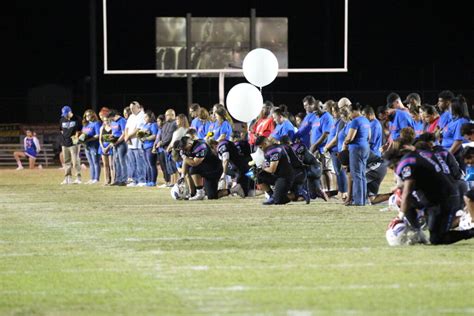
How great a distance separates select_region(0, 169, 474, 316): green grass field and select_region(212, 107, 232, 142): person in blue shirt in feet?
10.9

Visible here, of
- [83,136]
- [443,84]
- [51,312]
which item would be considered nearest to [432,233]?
[51,312]

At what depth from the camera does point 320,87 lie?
4416 centimetres

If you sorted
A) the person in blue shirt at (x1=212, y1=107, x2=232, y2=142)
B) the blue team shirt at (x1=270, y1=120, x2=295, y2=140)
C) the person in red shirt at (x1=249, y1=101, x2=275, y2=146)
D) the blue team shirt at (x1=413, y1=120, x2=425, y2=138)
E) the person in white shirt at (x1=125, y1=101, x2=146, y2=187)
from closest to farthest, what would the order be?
1. the blue team shirt at (x1=413, y1=120, x2=425, y2=138)
2. the blue team shirt at (x1=270, y1=120, x2=295, y2=140)
3. the person in red shirt at (x1=249, y1=101, x2=275, y2=146)
4. the person in blue shirt at (x1=212, y1=107, x2=232, y2=142)
5. the person in white shirt at (x1=125, y1=101, x2=146, y2=187)

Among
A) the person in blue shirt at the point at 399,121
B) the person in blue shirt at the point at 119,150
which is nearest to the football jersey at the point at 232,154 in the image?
the person in blue shirt at the point at 399,121

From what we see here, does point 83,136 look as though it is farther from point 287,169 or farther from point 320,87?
point 320,87

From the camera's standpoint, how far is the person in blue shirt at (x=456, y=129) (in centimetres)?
1321

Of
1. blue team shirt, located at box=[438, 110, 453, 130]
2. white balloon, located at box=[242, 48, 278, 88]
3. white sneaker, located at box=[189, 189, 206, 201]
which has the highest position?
white balloon, located at box=[242, 48, 278, 88]

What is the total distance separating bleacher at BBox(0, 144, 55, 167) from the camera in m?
33.0

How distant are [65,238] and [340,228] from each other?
2830 mm

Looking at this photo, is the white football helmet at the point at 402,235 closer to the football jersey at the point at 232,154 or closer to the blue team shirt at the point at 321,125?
the blue team shirt at the point at 321,125

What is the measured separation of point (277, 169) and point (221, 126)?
9.38 ft

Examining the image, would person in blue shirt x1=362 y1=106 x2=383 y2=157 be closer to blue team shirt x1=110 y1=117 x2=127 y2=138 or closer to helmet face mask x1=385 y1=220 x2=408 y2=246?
helmet face mask x1=385 y1=220 x2=408 y2=246

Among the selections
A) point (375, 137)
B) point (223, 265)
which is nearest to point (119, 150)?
point (375, 137)

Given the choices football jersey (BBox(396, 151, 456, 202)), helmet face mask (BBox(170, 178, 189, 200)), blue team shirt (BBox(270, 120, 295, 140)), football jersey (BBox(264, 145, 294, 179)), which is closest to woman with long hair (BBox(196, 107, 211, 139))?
helmet face mask (BBox(170, 178, 189, 200))
